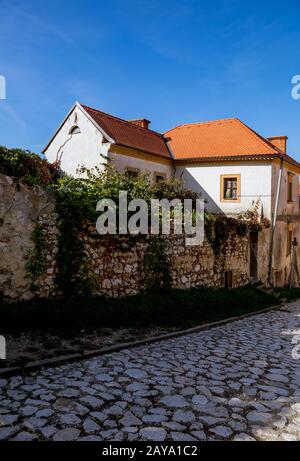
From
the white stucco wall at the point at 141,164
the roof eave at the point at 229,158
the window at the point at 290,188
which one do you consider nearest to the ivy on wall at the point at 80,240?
the white stucco wall at the point at 141,164

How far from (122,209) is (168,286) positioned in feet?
8.46

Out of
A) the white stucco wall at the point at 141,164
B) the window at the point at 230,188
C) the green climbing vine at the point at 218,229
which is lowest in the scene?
the green climbing vine at the point at 218,229

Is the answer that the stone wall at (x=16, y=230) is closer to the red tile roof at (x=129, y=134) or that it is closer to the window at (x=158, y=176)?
the red tile roof at (x=129, y=134)

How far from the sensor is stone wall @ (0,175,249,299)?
724 cm

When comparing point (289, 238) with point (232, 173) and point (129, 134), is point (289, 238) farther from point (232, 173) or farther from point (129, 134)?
point (129, 134)

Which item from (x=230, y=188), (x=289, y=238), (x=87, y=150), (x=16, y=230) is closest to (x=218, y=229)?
(x=16, y=230)

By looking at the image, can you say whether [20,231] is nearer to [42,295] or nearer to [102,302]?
[42,295]

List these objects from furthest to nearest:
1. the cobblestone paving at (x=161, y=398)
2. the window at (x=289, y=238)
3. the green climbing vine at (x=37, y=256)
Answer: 1. the window at (x=289, y=238)
2. the green climbing vine at (x=37, y=256)
3. the cobblestone paving at (x=161, y=398)

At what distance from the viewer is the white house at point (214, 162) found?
18.8 meters

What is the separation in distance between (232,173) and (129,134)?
6067 mm

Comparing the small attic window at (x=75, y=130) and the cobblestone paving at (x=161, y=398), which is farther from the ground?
the small attic window at (x=75, y=130)

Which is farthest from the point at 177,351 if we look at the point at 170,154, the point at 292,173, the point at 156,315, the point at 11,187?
the point at 292,173

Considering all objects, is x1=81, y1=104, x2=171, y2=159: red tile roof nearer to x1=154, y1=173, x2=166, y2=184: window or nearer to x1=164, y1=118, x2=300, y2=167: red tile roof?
x1=154, y1=173, x2=166, y2=184: window

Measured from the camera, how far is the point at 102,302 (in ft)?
28.1
